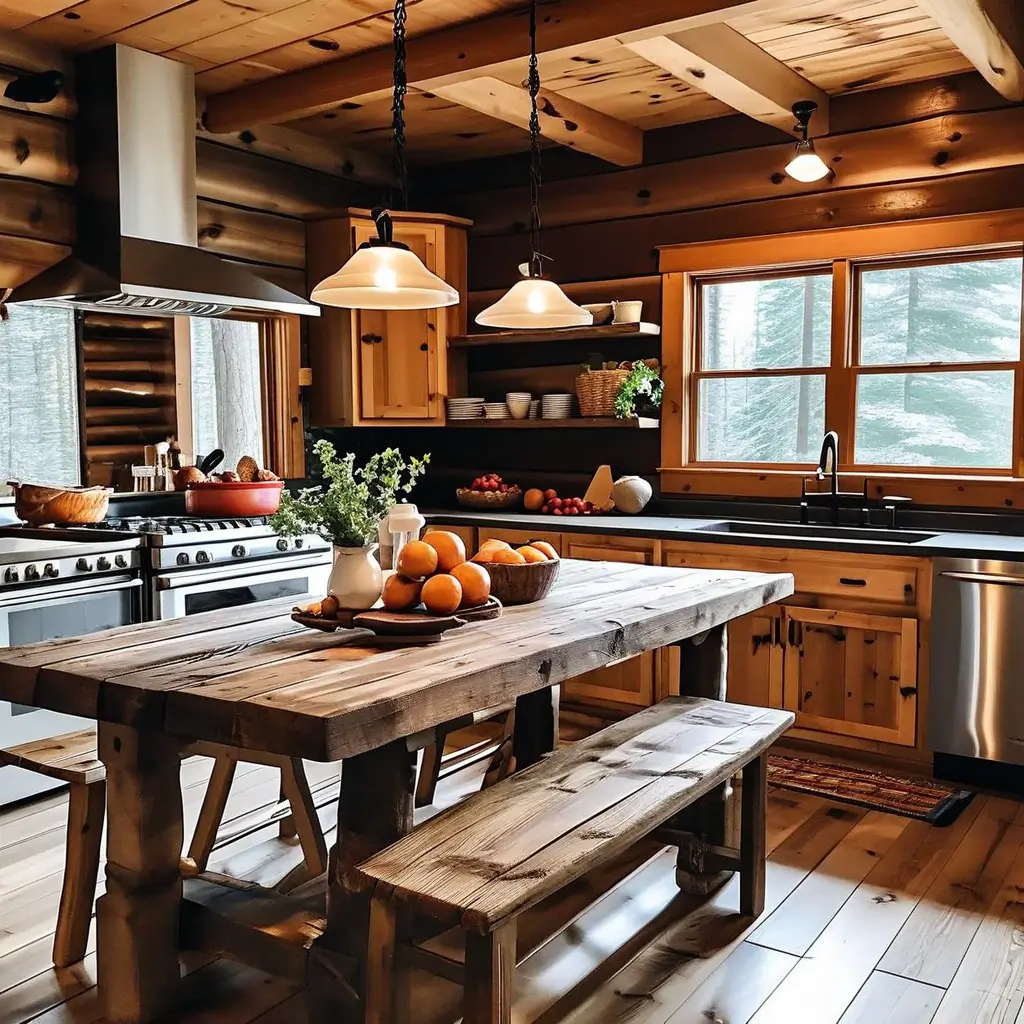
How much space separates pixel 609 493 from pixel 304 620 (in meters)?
2.96

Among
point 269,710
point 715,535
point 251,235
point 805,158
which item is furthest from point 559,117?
point 269,710

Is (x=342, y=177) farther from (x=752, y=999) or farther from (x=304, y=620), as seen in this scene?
(x=752, y=999)

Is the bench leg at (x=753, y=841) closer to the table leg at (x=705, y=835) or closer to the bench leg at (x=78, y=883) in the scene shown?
the table leg at (x=705, y=835)

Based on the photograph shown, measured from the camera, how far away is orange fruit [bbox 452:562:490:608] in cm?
266

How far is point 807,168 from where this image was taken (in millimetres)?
4410

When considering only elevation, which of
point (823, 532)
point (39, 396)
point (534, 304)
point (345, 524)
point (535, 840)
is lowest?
point (535, 840)

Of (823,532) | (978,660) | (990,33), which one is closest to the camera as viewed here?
(990,33)

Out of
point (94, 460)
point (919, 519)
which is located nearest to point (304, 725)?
point (94, 460)

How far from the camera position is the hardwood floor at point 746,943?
243 centimetres

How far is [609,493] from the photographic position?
5.33m

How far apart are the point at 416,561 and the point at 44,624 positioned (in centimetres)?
184

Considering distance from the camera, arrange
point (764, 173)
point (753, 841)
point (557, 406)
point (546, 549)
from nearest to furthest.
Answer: point (753, 841) → point (546, 549) → point (764, 173) → point (557, 406)

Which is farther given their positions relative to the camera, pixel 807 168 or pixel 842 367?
pixel 842 367

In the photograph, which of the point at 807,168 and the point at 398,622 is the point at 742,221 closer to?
the point at 807,168
